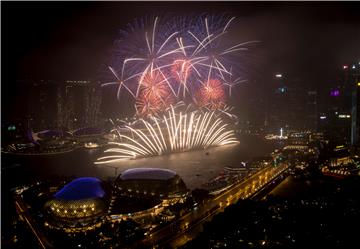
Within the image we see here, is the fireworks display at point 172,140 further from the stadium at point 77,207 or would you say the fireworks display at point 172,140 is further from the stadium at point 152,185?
the stadium at point 77,207

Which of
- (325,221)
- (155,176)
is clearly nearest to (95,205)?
(155,176)

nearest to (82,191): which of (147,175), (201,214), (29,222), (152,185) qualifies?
(29,222)

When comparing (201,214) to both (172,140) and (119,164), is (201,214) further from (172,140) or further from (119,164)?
(172,140)

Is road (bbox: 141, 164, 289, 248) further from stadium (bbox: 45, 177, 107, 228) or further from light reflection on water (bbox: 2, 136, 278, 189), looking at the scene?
stadium (bbox: 45, 177, 107, 228)

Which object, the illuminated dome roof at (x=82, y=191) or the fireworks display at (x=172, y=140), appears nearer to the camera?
the illuminated dome roof at (x=82, y=191)

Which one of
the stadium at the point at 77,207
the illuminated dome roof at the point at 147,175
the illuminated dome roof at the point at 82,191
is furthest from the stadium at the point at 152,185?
the stadium at the point at 77,207

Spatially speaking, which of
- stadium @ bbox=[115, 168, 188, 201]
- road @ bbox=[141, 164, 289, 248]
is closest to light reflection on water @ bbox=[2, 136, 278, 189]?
stadium @ bbox=[115, 168, 188, 201]
